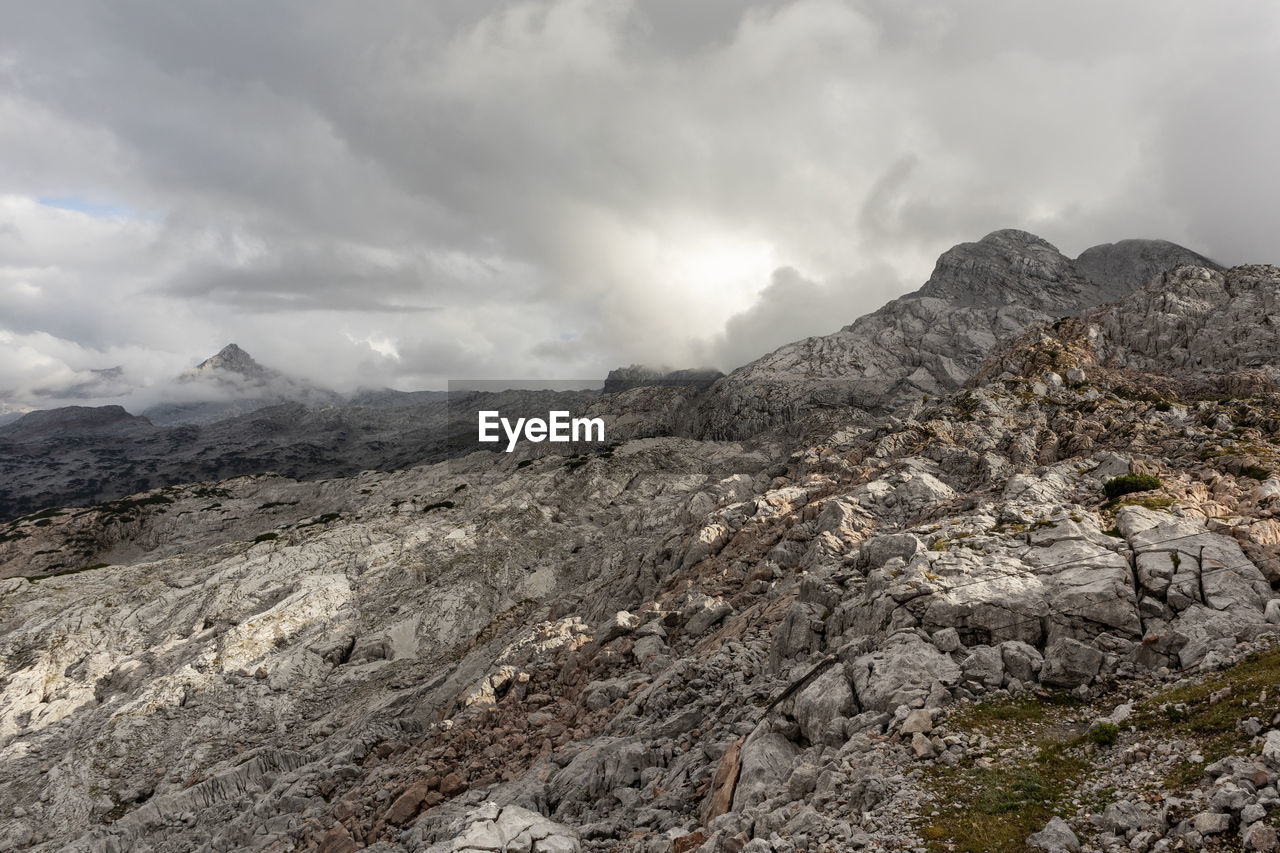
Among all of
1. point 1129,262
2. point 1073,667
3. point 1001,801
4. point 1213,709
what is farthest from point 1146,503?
point 1129,262

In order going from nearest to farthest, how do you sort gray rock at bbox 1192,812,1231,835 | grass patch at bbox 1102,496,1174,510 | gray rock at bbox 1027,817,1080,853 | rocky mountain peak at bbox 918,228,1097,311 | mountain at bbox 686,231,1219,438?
gray rock at bbox 1192,812,1231,835, gray rock at bbox 1027,817,1080,853, grass patch at bbox 1102,496,1174,510, mountain at bbox 686,231,1219,438, rocky mountain peak at bbox 918,228,1097,311

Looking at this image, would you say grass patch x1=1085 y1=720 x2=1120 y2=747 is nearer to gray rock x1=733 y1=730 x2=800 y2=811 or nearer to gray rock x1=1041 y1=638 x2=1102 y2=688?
gray rock x1=1041 y1=638 x2=1102 y2=688

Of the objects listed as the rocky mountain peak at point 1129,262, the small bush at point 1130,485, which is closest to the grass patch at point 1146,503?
the small bush at point 1130,485

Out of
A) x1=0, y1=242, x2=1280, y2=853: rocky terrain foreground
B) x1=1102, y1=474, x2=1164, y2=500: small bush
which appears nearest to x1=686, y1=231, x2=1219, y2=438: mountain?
x1=0, y1=242, x2=1280, y2=853: rocky terrain foreground

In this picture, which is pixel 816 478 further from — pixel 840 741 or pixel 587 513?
pixel 587 513

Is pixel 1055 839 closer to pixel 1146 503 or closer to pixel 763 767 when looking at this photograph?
pixel 763 767
